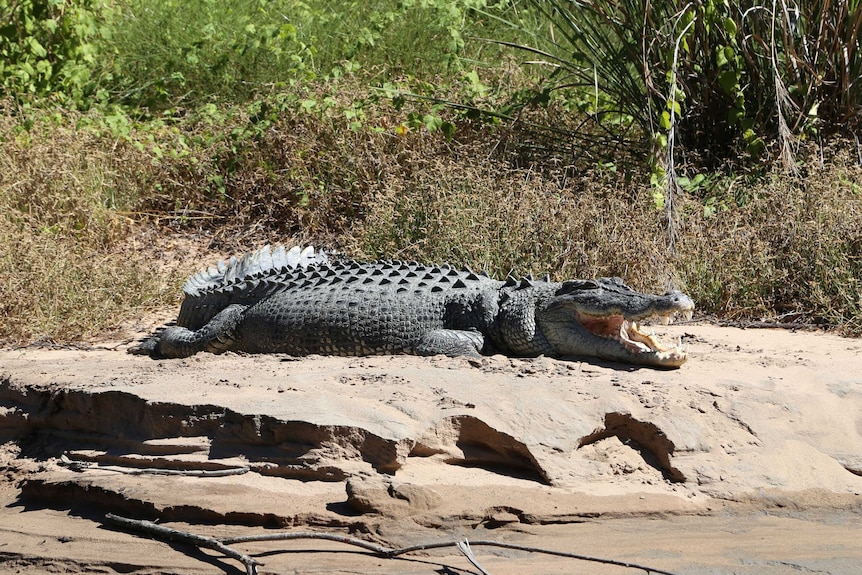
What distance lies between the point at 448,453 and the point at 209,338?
2.51 metres

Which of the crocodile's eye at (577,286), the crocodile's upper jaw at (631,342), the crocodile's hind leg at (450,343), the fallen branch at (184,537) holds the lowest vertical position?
the fallen branch at (184,537)

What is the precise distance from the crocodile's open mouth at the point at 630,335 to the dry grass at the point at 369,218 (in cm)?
138

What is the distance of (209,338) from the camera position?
19.2ft

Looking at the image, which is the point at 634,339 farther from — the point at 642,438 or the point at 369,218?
the point at 369,218

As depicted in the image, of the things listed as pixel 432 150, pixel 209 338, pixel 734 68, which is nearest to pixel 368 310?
pixel 209 338

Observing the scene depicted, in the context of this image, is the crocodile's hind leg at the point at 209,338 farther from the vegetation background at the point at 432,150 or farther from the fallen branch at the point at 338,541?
the fallen branch at the point at 338,541

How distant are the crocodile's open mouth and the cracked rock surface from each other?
0.11 m

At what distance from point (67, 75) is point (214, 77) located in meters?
1.41

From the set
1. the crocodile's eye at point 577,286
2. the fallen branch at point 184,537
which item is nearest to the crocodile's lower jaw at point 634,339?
the crocodile's eye at point 577,286

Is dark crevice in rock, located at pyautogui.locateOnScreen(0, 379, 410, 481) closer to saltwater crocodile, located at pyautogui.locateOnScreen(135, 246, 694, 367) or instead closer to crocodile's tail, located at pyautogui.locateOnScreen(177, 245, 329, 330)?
saltwater crocodile, located at pyautogui.locateOnScreen(135, 246, 694, 367)

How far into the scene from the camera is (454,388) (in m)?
4.07

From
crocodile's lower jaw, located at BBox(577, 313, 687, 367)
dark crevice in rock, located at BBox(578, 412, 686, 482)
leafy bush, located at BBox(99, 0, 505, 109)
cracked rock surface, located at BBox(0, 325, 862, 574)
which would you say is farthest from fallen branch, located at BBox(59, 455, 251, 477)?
leafy bush, located at BBox(99, 0, 505, 109)

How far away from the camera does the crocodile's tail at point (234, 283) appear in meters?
6.04

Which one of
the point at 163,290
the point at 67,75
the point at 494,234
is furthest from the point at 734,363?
the point at 67,75
